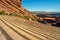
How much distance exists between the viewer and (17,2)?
2222 centimetres

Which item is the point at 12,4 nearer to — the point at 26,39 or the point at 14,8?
the point at 14,8

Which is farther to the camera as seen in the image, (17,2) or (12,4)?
(17,2)

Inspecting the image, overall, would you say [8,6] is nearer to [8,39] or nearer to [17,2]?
[17,2]

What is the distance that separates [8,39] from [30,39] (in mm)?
613

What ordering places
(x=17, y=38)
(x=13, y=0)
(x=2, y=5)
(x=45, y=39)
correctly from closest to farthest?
(x=45, y=39), (x=17, y=38), (x=2, y=5), (x=13, y=0)

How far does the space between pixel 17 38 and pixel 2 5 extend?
48.8 ft

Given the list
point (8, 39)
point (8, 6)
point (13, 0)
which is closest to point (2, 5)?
point (8, 6)

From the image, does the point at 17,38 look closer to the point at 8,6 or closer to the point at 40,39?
the point at 40,39

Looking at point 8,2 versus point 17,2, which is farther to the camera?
point 17,2

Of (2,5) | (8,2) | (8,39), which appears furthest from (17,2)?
(8,39)

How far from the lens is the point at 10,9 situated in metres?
19.3

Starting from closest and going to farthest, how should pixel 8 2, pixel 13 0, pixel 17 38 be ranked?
pixel 17 38, pixel 8 2, pixel 13 0

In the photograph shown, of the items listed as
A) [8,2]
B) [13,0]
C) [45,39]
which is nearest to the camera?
[45,39]

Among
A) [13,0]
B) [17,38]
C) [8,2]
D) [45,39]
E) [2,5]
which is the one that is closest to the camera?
[45,39]
